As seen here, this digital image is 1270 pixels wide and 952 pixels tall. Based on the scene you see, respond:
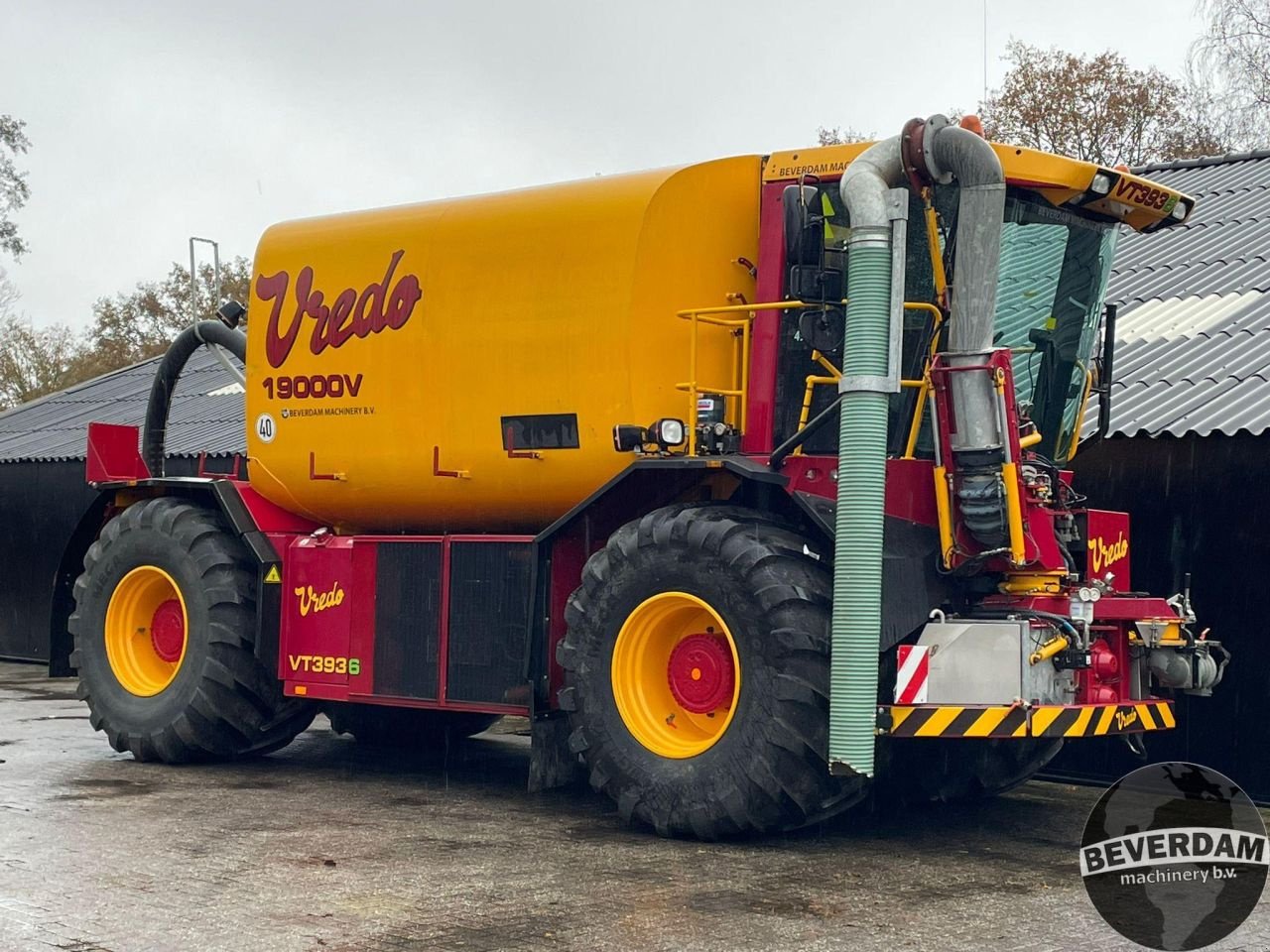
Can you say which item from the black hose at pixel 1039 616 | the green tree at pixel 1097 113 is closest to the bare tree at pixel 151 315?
the green tree at pixel 1097 113

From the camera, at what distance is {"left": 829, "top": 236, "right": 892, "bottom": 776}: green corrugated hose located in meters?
7.81

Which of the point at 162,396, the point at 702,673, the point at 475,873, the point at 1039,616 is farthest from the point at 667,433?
the point at 162,396

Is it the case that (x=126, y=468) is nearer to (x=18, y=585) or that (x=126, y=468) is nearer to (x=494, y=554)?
(x=494, y=554)

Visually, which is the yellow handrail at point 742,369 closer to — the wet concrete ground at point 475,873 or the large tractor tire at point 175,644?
the wet concrete ground at point 475,873

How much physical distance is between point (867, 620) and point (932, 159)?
2330 millimetres

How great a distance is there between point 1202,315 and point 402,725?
681 centimetres

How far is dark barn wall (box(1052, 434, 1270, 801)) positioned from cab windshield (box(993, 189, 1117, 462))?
2.72ft

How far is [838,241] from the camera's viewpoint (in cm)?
Answer: 871

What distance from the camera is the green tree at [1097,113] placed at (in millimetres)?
35688

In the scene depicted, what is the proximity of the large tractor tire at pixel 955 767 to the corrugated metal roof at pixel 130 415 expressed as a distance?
398 inches

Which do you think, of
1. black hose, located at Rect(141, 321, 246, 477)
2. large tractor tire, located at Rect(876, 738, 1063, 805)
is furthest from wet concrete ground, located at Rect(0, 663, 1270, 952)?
black hose, located at Rect(141, 321, 246, 477)

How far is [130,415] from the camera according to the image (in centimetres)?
2161

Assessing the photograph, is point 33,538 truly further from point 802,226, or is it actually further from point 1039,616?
point 1039,616

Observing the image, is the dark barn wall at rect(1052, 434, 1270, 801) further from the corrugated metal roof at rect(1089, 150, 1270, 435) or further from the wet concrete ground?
the wet concrete ground
